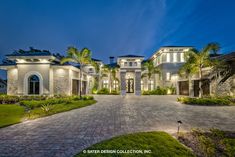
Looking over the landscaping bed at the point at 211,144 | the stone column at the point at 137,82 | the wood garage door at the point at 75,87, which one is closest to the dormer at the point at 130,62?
the stone column at the point at 137,82

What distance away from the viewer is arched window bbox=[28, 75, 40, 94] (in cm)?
1585

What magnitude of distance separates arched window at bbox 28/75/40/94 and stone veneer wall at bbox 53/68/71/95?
2206mm

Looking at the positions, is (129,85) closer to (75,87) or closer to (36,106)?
(75,87)

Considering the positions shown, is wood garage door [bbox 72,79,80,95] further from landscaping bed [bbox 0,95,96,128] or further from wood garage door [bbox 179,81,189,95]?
wood garage door [bbox 179,81,189,95]

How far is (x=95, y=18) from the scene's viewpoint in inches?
3334

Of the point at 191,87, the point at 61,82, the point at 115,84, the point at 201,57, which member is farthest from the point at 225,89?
the point at 61,82

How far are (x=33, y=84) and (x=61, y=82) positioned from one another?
3637mm

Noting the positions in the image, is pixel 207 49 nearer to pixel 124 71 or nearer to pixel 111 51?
pixel 124 71

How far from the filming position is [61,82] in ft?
53.0

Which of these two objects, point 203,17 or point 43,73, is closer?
point 43,73

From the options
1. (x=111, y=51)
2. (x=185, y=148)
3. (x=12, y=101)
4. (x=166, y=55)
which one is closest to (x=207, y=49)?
(x=166, y=55)

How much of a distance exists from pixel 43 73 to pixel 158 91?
1961 cm

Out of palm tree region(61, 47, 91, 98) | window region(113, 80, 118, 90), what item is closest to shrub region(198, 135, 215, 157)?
palm tree region(61, 47, 91, 98)

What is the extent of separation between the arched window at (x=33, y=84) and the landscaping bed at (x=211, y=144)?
1742cm
